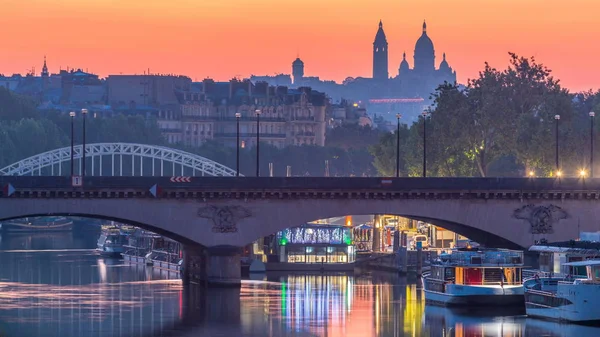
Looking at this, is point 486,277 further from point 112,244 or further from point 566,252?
point 112,244

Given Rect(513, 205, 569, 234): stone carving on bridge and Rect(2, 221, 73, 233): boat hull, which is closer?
Rect(513, 205, 569, 234): stone carving on bridge

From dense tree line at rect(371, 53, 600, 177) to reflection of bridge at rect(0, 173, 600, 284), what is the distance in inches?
1522

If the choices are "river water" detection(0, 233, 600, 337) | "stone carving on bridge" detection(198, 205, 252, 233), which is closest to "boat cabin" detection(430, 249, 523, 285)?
"river water" detection(0, 233, 600, 337)

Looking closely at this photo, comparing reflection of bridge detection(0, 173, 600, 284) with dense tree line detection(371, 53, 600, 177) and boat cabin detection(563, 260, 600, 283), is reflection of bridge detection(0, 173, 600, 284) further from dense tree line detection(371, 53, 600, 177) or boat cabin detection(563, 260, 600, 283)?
dense tree line detection(371, 53, 600, 177)

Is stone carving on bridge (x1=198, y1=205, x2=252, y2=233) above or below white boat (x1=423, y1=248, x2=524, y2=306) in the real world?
above

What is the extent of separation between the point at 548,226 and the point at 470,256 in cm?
1486

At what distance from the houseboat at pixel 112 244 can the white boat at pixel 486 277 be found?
56807mm

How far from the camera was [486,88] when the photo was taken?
16000cm

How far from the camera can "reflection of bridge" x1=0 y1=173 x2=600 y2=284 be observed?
342 feet

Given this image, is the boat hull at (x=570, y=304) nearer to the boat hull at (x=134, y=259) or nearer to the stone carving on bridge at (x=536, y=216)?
the stone carving on bridge at (x=536, y=216)

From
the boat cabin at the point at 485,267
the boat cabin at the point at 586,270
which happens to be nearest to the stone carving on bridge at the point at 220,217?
the boat cabin at the point at 485,267

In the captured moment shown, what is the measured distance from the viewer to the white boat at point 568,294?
85.4 meters

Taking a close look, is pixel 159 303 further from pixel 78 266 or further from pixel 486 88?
pixel 486 88

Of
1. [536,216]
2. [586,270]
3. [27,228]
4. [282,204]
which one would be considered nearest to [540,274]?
[586,270]
